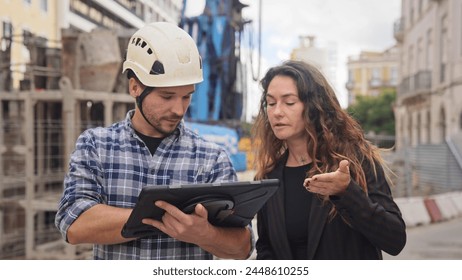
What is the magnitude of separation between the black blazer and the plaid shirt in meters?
0.14

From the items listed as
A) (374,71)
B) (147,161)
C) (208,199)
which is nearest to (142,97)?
(147,161)

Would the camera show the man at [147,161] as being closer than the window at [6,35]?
Yes

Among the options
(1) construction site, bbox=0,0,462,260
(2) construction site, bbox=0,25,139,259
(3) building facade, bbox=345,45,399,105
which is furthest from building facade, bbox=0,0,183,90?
(3) building facade, bbox=345,45,399,105

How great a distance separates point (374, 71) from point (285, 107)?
2881mm

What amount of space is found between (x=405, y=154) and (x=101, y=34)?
115 inches

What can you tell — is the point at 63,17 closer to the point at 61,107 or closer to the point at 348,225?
the point at 61,107

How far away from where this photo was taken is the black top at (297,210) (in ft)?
3.95

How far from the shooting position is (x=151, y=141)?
1.19 metres

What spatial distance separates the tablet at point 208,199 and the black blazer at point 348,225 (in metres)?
0.15

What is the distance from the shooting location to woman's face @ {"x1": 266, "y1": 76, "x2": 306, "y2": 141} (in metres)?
1.23

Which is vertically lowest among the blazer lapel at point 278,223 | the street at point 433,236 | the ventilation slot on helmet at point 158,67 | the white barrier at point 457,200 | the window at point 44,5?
the street at point 433,236

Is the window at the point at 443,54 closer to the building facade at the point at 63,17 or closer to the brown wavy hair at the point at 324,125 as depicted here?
the building facade at the point at 63,17

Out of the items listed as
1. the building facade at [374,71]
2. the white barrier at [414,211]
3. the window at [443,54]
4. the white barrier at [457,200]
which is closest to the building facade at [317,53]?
the building facade at [374,71]
